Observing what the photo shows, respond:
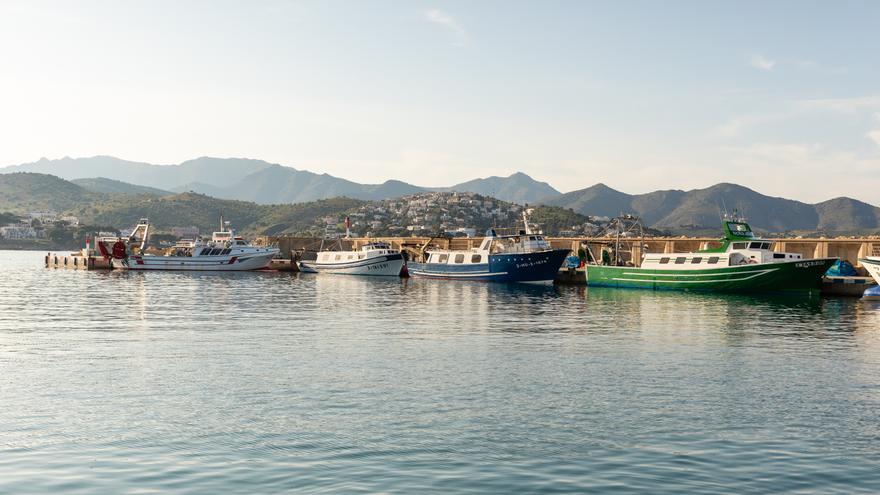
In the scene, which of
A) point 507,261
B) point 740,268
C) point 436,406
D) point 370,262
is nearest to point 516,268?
point 507,261

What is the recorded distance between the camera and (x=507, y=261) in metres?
80.4

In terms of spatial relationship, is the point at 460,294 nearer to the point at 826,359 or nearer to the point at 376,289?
the point at 376,289

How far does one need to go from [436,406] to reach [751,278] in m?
49.8

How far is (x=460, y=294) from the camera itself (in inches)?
2544

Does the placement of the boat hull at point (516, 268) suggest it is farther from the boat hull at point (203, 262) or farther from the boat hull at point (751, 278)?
the boat hull at point (203, 262)

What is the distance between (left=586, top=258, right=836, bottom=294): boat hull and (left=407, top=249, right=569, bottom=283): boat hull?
36.6 ft

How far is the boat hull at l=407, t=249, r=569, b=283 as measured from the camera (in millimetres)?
78062

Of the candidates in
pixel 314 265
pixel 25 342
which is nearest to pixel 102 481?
pixel 25 342

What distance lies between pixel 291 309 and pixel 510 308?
13.9 meters

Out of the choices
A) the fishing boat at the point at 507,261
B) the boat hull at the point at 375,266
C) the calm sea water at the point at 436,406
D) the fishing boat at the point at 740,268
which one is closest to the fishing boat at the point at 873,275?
the fishing boat at the point at 740,268

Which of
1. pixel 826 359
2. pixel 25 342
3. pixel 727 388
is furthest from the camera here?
pixel 25 342

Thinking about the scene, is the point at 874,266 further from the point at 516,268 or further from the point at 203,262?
the point at 203,262

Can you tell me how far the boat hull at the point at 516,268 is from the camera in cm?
7806

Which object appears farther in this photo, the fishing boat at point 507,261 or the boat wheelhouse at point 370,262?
the boat wheelhouse at point 370,262
